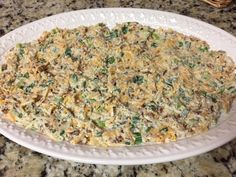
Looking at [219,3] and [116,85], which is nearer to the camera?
[116,85]

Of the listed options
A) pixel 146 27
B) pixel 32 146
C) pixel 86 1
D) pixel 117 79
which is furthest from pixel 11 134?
pixel 86 1

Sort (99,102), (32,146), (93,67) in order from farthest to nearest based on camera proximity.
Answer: (93,67), (99,102), (32,146)

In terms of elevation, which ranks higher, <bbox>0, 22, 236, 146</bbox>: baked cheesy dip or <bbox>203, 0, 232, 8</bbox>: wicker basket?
<bbox>203, 0, 232, 8</bbox>: wicker basket

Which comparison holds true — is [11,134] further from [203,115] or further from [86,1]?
[86,1]

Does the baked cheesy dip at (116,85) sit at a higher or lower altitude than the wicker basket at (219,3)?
lower

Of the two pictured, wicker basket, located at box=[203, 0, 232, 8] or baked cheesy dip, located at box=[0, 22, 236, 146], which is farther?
wicker basket, located at box=[203, 0, 232, 8]

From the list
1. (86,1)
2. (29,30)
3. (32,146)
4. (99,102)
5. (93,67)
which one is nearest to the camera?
(32,146)

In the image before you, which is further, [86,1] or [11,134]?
[86,1]

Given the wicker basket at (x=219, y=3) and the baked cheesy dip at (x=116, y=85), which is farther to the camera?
the wicker basket at (x=219, y=3)
